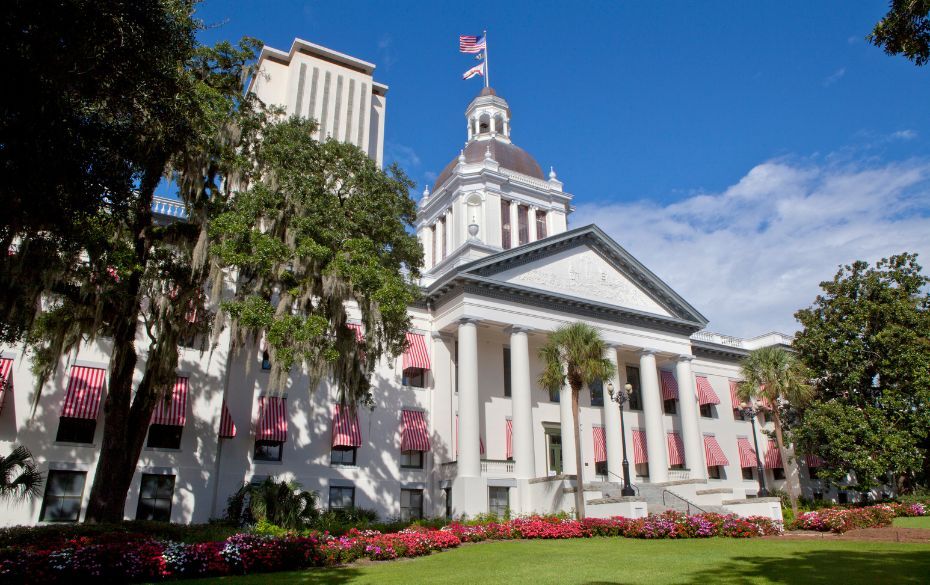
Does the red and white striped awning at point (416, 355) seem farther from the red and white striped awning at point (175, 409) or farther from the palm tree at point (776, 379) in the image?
the palm tree at point (776, 379)

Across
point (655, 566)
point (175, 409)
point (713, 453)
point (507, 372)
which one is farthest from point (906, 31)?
point (713, 453)

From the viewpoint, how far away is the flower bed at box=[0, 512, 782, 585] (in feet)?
41.6

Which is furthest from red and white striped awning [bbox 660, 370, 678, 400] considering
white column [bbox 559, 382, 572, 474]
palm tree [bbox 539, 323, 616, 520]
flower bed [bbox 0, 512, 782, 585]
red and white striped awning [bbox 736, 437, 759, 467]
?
flower bed [bbox 0, 512, 782, 585]

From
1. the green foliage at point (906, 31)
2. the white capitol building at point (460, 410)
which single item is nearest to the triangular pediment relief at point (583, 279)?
the white capitol building at point (460, 410)

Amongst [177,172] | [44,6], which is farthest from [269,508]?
[44,6]

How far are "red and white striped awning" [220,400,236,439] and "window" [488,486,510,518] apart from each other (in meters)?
10.8

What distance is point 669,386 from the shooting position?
3716 centimetres

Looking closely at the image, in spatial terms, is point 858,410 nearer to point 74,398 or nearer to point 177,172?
point 177,172

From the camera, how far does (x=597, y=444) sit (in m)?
33.0

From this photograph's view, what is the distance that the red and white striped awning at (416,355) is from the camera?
29.7 meters

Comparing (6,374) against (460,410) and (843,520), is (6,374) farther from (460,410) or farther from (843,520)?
(843,520)

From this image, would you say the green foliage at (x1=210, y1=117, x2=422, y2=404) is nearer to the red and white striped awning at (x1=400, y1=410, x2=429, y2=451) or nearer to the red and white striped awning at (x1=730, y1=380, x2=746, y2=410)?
the red and white striped awning at (x1=400, y1=410, x2=429, y2=451)

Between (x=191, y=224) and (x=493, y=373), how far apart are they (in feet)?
57.9

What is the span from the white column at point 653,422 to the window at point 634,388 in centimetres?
165
